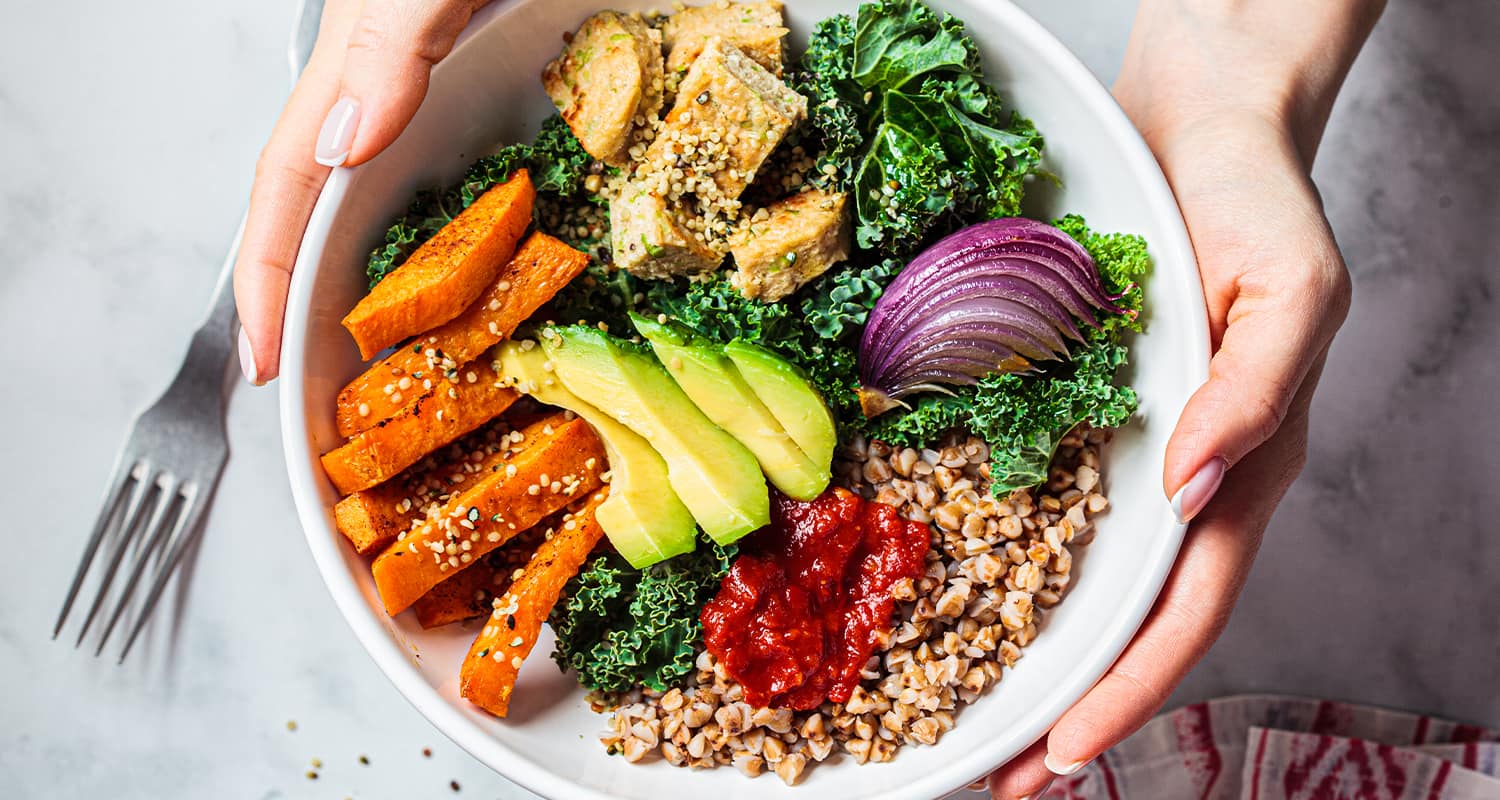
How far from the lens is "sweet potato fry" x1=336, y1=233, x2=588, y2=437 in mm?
2225

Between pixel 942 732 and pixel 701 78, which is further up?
pixel 701 78

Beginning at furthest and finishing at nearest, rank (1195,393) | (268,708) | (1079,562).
→ (268,708) < (1079,562) < (1195,393)

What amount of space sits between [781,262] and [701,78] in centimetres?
42

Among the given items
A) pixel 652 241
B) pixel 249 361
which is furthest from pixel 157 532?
pixel 652 241

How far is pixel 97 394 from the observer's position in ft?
Answer: 9.91

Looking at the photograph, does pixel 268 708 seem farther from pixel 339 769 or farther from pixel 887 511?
pixel 887 511

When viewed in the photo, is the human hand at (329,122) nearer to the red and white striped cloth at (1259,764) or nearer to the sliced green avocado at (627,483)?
the sliced green avocado at (627,483)

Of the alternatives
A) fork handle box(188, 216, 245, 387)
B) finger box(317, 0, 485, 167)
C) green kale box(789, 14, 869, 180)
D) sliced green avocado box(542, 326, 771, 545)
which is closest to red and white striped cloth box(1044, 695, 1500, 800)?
sliced green avocado box(542, 326, 771, 545)

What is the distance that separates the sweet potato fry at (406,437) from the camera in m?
2.20

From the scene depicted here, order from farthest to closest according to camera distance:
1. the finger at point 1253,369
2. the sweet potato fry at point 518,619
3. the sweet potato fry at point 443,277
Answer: the sweet potato fry at point 518,619
the sweet potato fry at point 443,277
the finger at point 1253,369

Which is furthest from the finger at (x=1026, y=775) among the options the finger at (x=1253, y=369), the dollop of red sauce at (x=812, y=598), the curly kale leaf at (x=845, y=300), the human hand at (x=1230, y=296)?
the curly kale leaf at (x=845, y=300)

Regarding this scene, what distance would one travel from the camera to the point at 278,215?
2.34 meters

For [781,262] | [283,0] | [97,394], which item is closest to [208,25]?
[283,0]

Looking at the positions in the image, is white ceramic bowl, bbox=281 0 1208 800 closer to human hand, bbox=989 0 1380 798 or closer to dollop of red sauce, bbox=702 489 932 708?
human hand, bbox=989 0 1380 798
